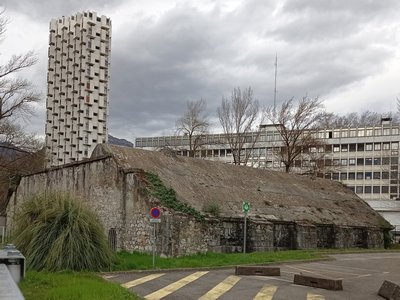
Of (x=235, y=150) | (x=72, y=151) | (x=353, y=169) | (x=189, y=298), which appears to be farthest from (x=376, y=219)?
(x=72, y=151)

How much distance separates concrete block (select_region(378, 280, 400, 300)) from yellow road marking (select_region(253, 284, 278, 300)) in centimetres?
266

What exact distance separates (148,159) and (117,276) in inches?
489

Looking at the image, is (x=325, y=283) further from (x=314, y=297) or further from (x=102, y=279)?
(x=102, y=279)

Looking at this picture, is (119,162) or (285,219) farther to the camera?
(285,219)

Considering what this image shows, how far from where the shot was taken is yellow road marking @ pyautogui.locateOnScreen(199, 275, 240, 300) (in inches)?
479

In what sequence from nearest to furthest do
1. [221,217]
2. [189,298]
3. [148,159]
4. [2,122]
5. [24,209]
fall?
1. [189,298]
2. [24,209]
3. [221,217]
4. [148,159]
5. [2,122]

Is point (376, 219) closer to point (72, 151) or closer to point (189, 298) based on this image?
point (189, 298)

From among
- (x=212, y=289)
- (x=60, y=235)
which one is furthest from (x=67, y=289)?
(x=60, y=235)

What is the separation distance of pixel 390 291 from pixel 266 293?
116 inches

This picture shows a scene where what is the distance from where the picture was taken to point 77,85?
3885 inches

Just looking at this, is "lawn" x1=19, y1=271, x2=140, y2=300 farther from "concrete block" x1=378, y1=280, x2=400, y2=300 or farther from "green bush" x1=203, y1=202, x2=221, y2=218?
"green bush" x1=203, y1=202, x2=221, y2=218

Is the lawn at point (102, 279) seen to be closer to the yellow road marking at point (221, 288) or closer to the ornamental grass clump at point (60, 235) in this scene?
the ornamental grass clump at point (60, 235)

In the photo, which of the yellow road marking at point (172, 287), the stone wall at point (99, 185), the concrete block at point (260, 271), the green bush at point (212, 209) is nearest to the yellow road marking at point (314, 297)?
the yellow road marking at point (172, 287)

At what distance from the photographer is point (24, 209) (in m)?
17.2
